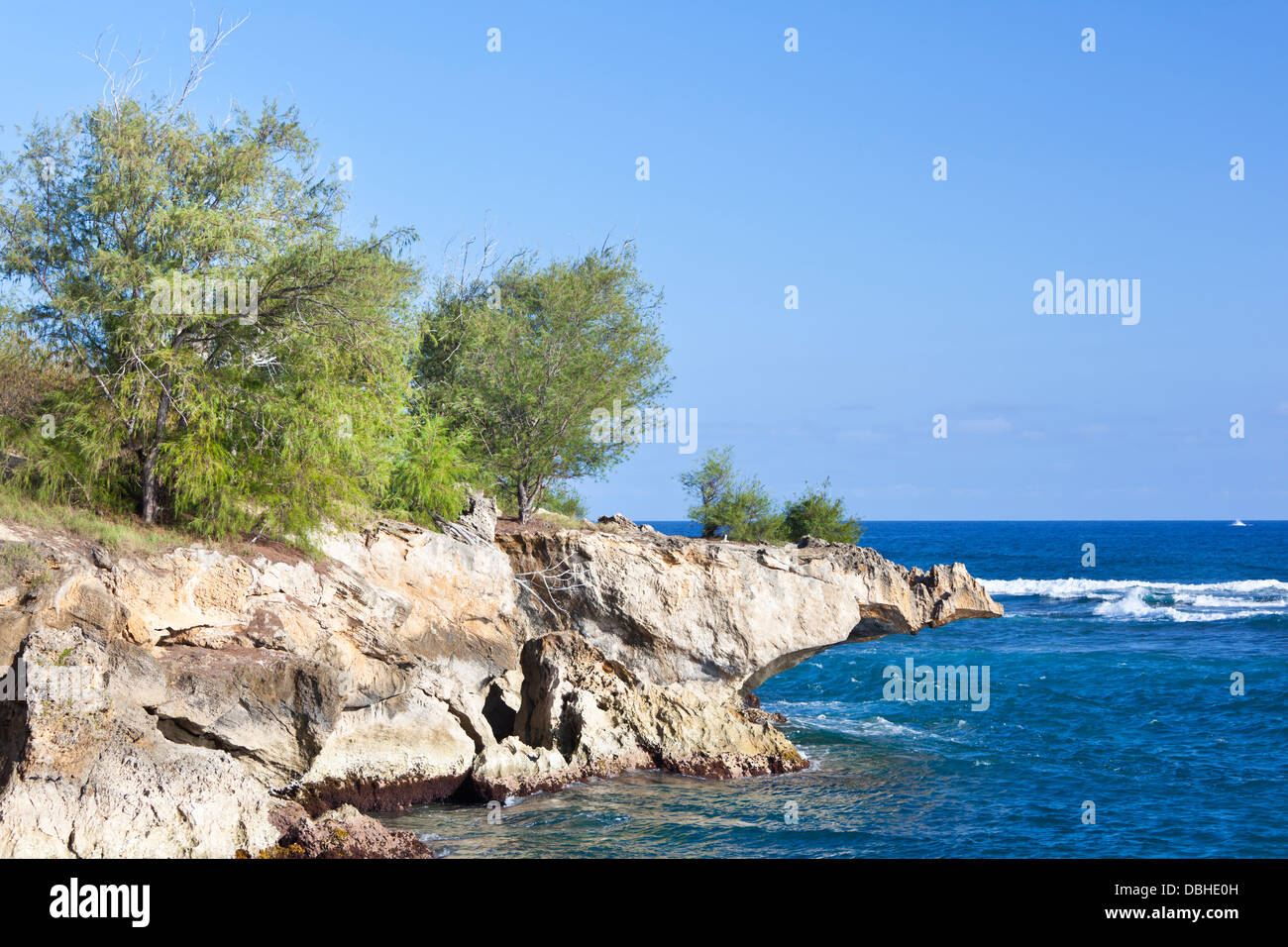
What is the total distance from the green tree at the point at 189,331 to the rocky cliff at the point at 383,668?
189 centimetres

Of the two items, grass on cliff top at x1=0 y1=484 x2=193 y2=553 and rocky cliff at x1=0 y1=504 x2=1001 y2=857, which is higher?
grass on cliff top at x1=0 y1=484 x2=193 y2=553

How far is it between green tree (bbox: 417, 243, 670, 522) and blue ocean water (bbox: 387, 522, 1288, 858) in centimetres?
943

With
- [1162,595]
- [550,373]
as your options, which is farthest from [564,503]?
[1162,595]

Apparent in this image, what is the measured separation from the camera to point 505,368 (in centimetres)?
2750

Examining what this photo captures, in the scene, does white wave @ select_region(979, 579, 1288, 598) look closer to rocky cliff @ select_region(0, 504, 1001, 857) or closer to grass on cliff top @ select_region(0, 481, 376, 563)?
rocky cliff @ select_region(0, 504, 1001, 857)

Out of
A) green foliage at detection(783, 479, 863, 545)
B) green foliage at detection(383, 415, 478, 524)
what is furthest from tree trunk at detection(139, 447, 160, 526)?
green foliage at detection(783, 479, 863, 545)

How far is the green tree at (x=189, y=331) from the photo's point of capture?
60.1 ft

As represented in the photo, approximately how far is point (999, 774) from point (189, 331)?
18386 millimetres

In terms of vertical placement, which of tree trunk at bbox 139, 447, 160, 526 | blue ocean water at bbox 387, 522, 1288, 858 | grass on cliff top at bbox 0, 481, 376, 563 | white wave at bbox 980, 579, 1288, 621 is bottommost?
blue ocean water at bbox 387, 522, 1288, 858

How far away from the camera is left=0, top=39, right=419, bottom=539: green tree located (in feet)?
60.1

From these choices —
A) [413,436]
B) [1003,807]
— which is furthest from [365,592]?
[1003,807]

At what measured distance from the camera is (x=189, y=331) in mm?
19172

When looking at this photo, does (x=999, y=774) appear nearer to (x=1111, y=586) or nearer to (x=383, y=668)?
(x=383, y=668)
